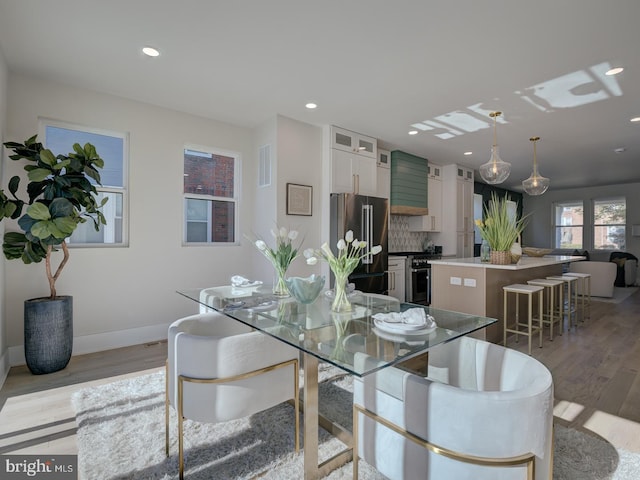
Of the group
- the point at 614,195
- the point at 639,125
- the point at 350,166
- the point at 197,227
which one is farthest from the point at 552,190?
the point at 197,227

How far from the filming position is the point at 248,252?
15.0ft

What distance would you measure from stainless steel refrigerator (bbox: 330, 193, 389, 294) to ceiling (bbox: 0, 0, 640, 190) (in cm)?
106

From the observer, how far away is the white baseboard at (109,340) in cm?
307

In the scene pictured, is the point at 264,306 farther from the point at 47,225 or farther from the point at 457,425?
the point at 47,225

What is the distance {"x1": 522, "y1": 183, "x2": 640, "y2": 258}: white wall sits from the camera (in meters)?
8.70

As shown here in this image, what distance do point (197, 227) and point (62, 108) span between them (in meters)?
1.79

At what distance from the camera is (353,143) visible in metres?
4.79

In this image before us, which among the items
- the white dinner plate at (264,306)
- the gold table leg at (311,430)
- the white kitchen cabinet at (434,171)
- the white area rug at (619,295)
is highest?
the white kitchen cabinet at (434,171)

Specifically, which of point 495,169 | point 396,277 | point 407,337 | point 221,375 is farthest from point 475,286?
point 221,375

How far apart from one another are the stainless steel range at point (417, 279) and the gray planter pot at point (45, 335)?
4.60 meters

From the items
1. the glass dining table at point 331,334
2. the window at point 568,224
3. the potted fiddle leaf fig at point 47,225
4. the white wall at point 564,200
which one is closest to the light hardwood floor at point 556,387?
the potted fiddle leaf fig at point 47,225

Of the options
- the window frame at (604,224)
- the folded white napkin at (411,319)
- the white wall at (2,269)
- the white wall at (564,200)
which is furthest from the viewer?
the window frame at (604,224)

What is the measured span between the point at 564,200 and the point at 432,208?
6.01m

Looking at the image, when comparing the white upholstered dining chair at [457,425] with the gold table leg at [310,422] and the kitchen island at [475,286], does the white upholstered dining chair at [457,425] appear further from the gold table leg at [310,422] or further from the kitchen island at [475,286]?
the kitchen island at [475,286]
